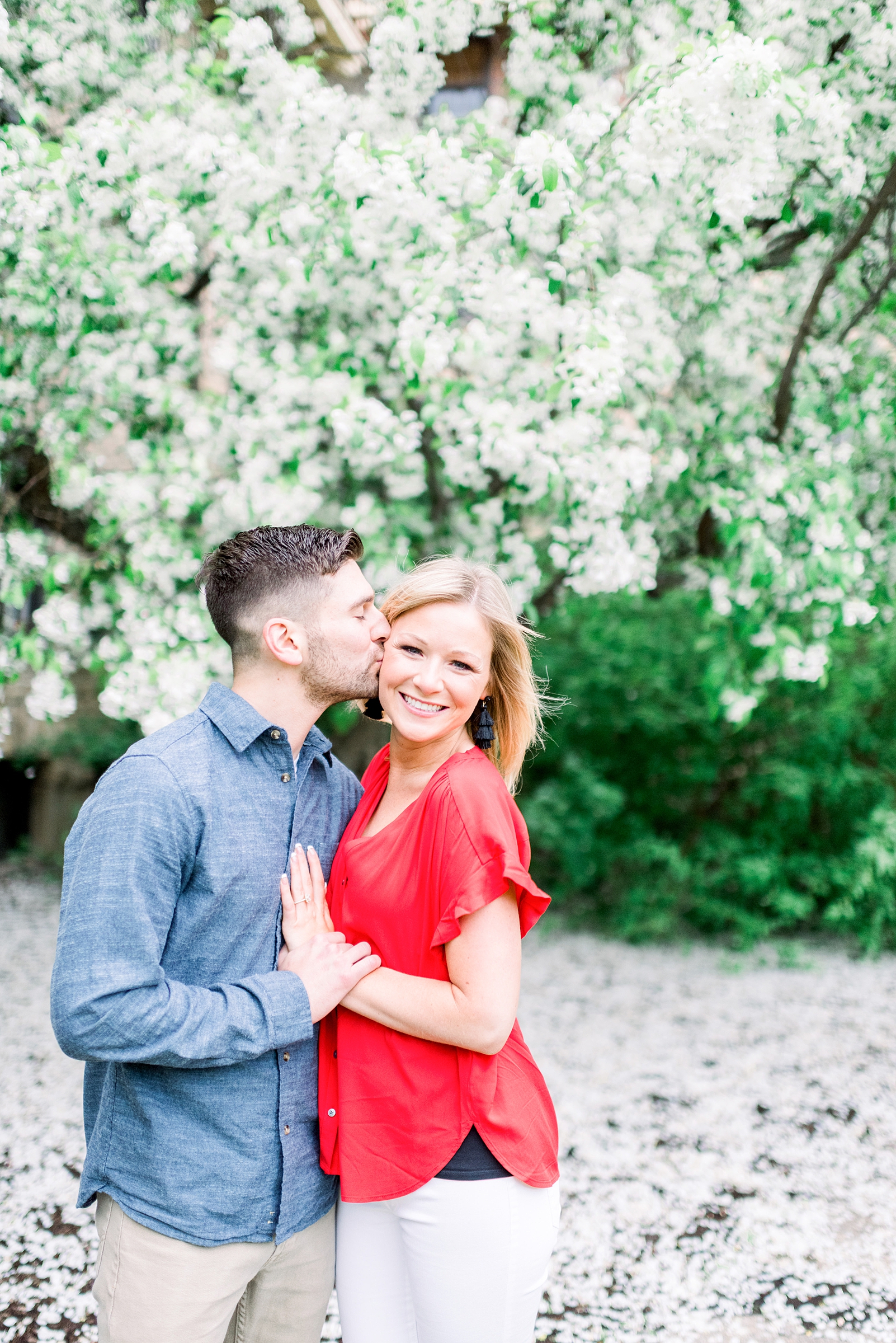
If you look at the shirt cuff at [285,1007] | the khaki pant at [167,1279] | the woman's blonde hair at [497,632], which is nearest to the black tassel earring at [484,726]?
the woman's blonde hair at [497,632]

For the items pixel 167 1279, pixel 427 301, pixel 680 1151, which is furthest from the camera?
pixel 680 1151

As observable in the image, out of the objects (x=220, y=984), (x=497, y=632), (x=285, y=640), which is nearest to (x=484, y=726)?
(x=497, y=632)

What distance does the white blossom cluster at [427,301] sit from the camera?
331 centimetres

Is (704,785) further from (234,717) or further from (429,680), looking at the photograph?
(234,717)

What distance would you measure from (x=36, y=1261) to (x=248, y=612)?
2681 millimetres

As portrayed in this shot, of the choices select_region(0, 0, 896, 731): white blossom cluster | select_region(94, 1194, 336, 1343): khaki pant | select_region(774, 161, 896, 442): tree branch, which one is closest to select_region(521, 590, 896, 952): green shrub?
select_region(774, 161, 896, 442): tree branch

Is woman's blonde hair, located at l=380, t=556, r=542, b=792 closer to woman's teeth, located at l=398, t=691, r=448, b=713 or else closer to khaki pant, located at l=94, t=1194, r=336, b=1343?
woman's teeth, located at l=398, t=691, r=448, b=713

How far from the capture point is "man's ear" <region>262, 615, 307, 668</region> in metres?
1.76

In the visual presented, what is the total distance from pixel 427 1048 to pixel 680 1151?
120 inches

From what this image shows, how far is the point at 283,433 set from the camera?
12.0 ft

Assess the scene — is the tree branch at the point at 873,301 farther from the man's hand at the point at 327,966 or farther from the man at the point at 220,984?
the man's hand at the point at 327,966

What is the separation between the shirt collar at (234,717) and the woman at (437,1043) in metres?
0.25

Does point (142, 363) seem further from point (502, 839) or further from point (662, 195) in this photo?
point (502, 839)

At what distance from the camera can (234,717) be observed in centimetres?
172
